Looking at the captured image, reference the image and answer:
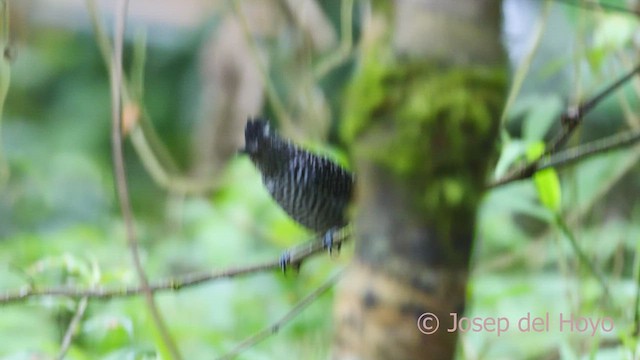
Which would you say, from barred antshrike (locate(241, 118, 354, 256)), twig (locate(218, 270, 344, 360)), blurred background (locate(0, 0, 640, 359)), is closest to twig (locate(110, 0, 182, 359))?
twig (locate(218, 270, 344, 360))

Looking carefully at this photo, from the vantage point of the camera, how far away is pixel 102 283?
100cm

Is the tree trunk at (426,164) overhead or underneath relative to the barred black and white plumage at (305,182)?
overhead

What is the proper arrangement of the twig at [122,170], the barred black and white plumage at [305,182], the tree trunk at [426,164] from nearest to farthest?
the tree trunk at [426,164], the twig at [122,170], the barred black and white plumage at [305,182]

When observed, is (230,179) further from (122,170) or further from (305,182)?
(122,170)

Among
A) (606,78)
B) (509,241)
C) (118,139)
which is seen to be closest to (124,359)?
(118,139)

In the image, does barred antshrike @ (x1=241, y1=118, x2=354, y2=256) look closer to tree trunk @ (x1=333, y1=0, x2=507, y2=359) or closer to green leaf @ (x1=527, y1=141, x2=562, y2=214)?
green leaf @ (x1=527, y1=141, x2=562, y2=214)

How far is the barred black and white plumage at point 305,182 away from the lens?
3.67 feet

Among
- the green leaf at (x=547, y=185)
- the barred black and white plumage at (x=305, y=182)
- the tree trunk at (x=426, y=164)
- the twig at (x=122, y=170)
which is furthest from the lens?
the barred black and white plumage at (x=305, y=182)

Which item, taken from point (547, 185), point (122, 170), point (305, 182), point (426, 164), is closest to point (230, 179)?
point (305, 182)

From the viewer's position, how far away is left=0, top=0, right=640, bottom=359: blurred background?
1134 millimetres

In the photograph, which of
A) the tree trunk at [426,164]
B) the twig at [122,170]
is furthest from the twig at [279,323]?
the tree trunk at [426,164]

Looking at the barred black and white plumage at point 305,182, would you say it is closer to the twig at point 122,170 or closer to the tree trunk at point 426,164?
the twig at point 122,170

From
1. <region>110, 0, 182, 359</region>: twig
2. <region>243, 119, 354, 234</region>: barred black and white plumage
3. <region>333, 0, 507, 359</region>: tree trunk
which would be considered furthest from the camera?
<region>243, 119, 354, 234</region>: barred black and white plumage

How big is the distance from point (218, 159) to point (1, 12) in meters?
1.64
